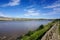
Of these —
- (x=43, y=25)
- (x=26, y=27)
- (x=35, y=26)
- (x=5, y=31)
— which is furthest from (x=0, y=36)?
(x=43, y=25)

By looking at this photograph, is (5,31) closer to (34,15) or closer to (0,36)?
(0,36)

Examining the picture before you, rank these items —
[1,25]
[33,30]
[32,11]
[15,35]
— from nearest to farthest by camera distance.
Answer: [32,11] → [1,25] → [33,30] → [15,35]

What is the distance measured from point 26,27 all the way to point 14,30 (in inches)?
12.6

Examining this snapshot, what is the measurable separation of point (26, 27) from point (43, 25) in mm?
452

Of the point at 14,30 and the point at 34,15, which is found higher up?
the point at 34,15

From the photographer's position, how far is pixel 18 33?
363 cm

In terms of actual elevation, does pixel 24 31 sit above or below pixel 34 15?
below

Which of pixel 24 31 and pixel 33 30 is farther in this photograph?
pixel 24 31

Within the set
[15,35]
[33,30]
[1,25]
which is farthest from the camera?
[15,35]

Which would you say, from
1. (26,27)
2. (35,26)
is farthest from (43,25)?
(26,27)

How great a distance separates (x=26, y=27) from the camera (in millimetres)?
3355

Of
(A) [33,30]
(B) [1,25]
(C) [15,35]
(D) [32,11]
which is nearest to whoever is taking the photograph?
(D) [32,11]

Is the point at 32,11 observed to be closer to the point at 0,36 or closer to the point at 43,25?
the point at 43,25

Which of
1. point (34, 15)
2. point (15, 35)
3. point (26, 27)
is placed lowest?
point (15, 35)
